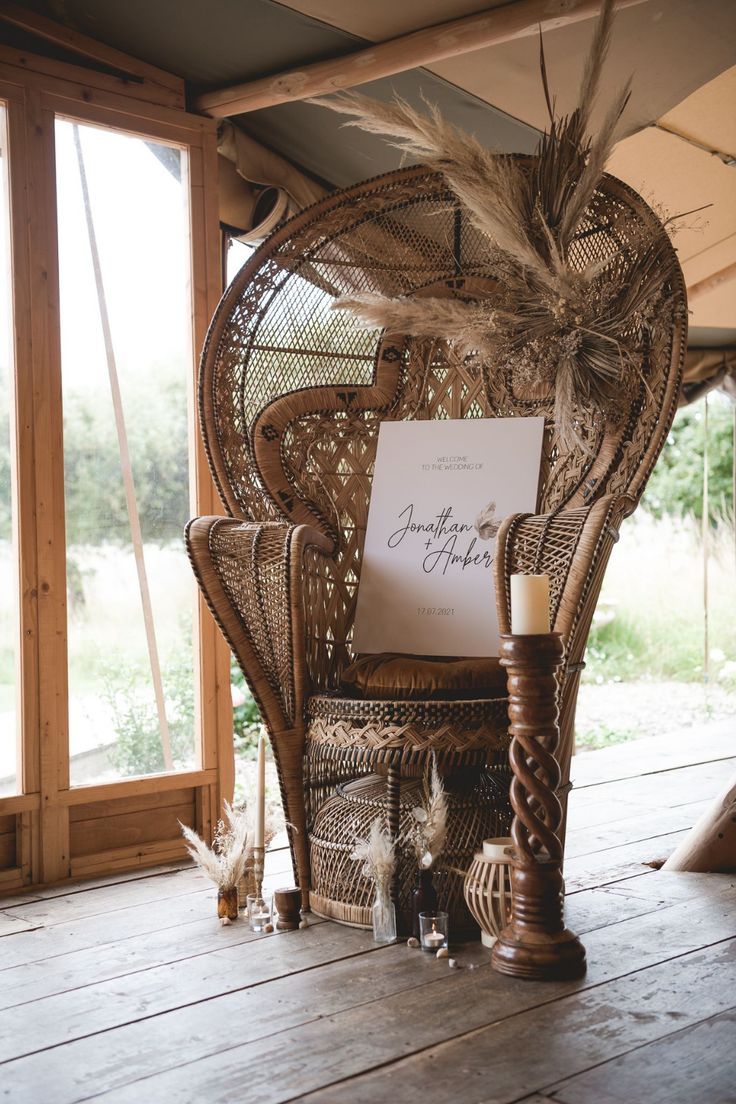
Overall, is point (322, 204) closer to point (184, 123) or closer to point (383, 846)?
point (184, 123)

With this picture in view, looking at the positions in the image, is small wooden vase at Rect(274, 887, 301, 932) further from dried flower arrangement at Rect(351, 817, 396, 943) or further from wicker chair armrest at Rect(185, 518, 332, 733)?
wicker chair armrest at Rect(185, 518, 332, 733)

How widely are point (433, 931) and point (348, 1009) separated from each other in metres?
0.32

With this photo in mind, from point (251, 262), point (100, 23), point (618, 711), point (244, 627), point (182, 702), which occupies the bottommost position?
point (618, 711)

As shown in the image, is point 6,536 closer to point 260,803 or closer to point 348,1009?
point 260,803

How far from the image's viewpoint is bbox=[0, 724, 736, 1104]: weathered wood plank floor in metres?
1.42

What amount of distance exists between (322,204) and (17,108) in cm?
74

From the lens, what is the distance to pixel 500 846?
1.94m

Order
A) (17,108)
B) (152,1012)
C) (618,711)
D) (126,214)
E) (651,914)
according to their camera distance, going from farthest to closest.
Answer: (618,711), (126,214), (17,108), (651,914), (152,1012)

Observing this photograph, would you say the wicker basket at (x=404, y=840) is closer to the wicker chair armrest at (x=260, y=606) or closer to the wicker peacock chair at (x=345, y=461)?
the wicker peacock chair at (x=345, y=461)

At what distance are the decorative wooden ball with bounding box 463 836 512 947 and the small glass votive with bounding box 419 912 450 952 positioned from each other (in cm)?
6

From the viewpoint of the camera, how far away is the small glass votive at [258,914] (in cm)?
212

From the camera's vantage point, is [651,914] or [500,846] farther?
[651,914]

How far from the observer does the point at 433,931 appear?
1.97 meters

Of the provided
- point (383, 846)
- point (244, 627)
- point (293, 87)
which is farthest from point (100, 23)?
point (383, 846)
